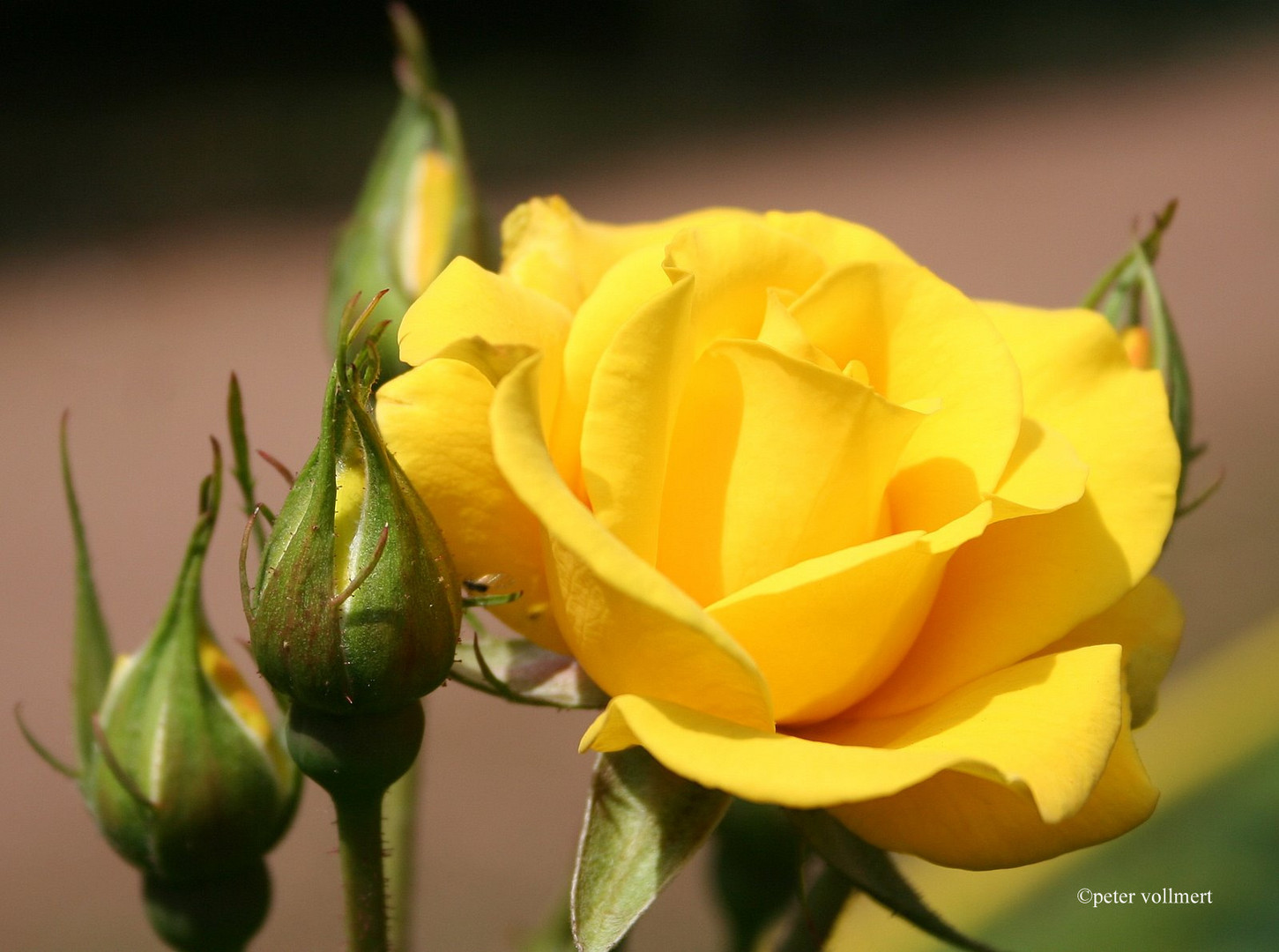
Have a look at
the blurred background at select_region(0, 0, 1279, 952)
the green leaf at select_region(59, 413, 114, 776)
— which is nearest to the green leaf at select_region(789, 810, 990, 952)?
the green leaf at select_region(59, 413, 114, 776)

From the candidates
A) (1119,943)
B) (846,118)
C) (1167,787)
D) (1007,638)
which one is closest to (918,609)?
(1007,638)

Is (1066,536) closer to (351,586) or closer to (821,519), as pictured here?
(821,519)

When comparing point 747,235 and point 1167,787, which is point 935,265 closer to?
point 1167,787

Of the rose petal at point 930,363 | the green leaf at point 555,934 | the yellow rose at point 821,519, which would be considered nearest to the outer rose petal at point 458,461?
the yellow rose at point 821,519

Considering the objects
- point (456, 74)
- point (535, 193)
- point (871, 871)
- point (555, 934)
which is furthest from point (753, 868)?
point (456, 74)

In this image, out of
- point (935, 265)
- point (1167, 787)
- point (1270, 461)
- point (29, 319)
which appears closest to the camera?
point (1167, 787)

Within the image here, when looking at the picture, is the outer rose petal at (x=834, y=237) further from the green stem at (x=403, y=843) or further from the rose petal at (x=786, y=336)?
the green stem at (x=403, y=843)
